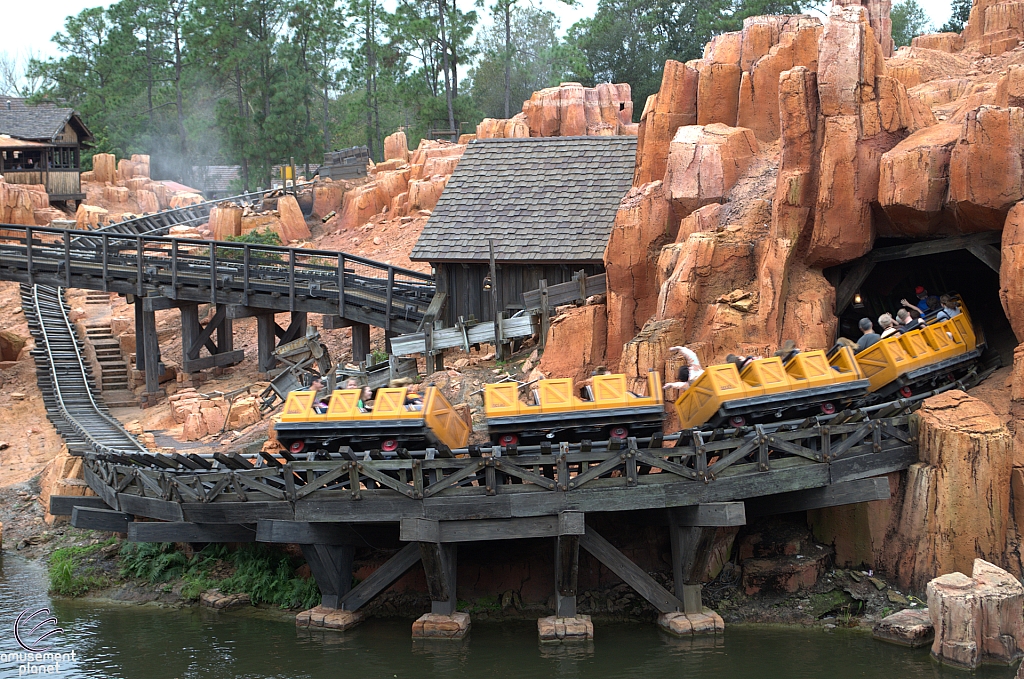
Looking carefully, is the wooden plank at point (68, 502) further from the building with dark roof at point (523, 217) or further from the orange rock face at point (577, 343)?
the building with dark roof at point (523, 217)

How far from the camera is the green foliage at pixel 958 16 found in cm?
4575

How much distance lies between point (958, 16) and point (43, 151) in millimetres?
40160

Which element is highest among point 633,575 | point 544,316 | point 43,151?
point 43,151

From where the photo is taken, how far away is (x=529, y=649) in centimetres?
1597

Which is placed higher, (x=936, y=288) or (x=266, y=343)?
(x=936, y=288)

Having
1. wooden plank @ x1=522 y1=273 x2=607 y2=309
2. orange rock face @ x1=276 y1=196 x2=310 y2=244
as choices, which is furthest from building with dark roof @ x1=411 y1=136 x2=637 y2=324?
orange rock face @ x1=276 y1=196 x2=310 y2=244

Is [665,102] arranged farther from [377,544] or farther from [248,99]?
[248,99]

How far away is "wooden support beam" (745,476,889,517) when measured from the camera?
16.6 meters

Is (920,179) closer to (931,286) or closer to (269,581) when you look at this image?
(931,286)

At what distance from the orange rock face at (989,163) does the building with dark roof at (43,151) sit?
4320 cm

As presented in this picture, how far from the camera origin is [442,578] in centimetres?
1650

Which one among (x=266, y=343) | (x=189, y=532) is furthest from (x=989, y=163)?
(x=266, y=343)

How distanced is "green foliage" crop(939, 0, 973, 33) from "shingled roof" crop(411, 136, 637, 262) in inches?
954

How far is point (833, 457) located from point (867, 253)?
5195 millimetres
